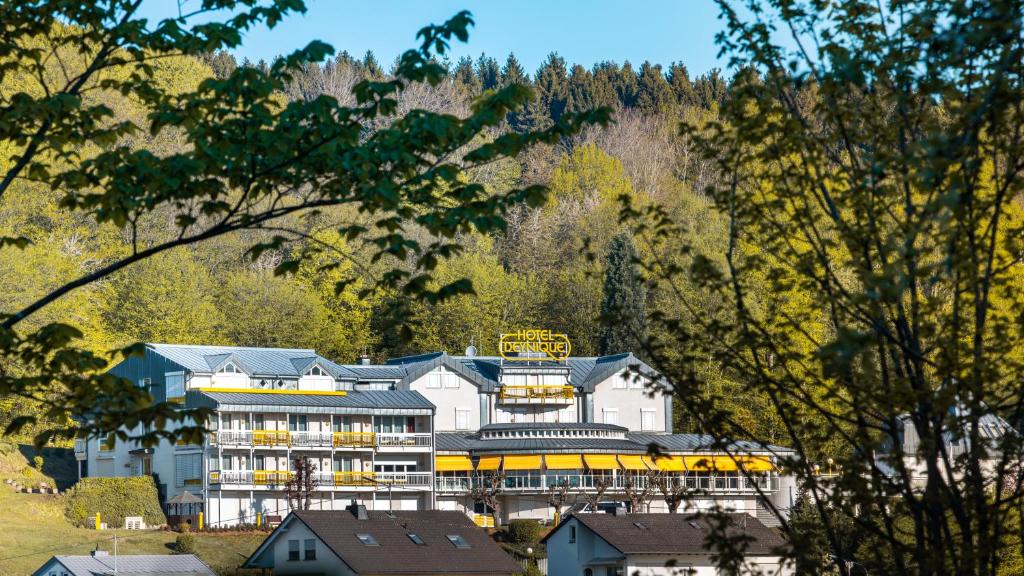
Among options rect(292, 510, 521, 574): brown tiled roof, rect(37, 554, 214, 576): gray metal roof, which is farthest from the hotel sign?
rect(37, 554, 214, 576): gray metal roof

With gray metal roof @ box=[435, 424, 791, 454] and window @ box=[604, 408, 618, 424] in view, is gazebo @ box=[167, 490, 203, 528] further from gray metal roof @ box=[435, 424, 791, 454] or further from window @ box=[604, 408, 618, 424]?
window @ box=[604, 408, 618, 424]

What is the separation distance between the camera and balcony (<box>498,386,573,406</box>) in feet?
260

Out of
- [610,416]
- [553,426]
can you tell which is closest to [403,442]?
[553,426]

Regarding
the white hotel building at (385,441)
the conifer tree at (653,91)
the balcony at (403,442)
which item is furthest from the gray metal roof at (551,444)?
the conifer tree at (653,91)

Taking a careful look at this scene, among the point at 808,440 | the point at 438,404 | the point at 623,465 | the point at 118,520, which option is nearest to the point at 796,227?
the point at 808,440

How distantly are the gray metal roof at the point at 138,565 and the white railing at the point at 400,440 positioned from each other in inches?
895

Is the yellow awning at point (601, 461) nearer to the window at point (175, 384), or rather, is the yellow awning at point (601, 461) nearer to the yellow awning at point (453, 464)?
the yellow awning at point (453, 464)

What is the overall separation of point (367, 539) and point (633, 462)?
24.7 meters

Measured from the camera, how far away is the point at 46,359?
11.6 metres

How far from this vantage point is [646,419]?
81.6m

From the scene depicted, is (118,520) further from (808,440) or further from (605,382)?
(808,440)

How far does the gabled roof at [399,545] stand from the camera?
164ft

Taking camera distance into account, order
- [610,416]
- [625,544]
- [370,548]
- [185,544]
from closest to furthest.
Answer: [370,548] → [625,544] → [185,544] → [610,416]

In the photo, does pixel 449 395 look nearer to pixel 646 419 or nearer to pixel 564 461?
pixel 564 461
